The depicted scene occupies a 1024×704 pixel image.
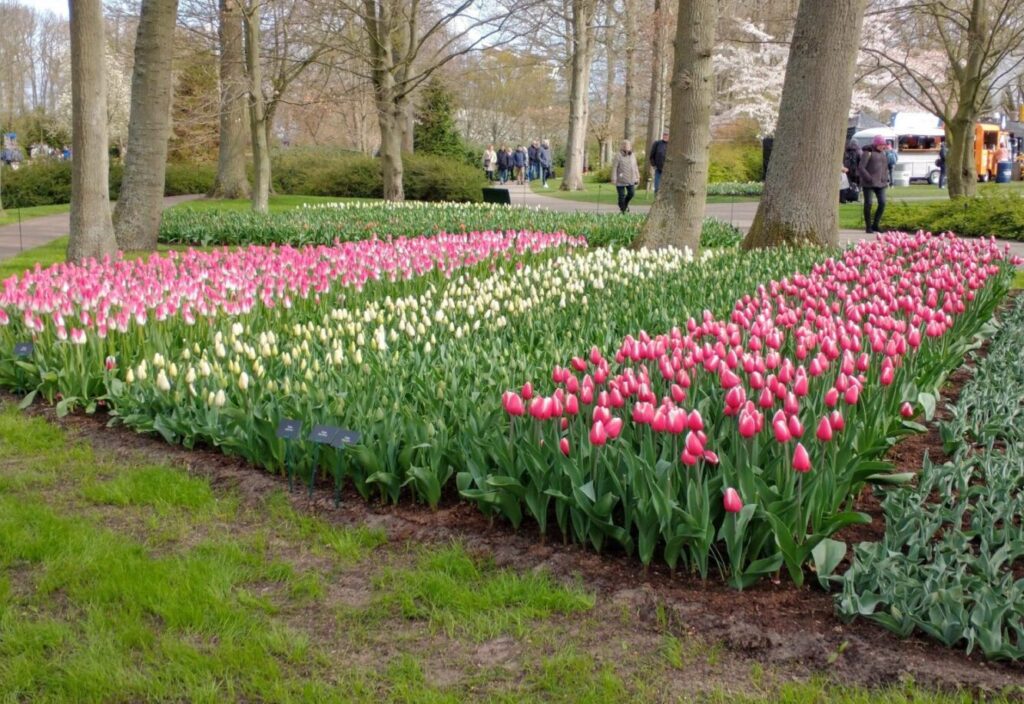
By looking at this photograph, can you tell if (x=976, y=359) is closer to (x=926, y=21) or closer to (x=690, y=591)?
(x=690, y=591)

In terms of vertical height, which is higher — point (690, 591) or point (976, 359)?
point (976, 359)

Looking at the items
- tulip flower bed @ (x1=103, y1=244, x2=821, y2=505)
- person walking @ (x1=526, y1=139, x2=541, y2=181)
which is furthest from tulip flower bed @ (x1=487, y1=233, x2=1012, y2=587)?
person walking @ (x1=526, y1=139, x2=541, y2=181)

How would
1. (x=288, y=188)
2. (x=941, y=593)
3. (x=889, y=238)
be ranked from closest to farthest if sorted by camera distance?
(x=941, y=593), (x=889, y=238), (x=288, y=188)

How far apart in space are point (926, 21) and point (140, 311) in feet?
83.4

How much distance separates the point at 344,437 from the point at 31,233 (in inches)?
573

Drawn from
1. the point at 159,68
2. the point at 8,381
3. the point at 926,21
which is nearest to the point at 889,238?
the point at 8,381

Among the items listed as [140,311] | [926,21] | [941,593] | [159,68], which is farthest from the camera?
Answer: [926,21]

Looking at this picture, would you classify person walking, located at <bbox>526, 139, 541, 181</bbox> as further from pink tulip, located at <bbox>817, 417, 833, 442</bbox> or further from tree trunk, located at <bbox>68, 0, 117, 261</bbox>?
pink tulip, located at <bbox>817, 417, 833, 442</bbox>

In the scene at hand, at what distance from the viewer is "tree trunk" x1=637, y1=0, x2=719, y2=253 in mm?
10961

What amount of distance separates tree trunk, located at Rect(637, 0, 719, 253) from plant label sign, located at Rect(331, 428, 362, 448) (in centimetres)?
754

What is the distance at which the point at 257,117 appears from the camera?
19234 millimetres

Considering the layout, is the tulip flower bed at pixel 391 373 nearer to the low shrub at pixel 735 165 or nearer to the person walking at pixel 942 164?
the person walking at pixel 942 164

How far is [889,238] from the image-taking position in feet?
31.4

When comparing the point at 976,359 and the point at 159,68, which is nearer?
the point at 976,359
